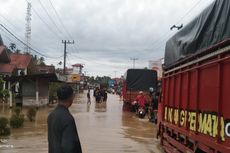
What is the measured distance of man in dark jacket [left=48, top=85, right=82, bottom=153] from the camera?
539 cm

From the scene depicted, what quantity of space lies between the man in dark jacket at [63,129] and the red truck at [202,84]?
2502 millimetres

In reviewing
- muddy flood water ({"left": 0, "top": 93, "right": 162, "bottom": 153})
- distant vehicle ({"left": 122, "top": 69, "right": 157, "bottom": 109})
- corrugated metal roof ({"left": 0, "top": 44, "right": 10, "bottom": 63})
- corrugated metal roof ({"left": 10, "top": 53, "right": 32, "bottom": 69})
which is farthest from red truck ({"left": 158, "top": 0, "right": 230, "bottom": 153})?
corrugated metal roof ({"left": 10, "top": 53, "right": 32, "bottom": 69})

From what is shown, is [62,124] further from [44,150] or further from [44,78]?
[44,78]

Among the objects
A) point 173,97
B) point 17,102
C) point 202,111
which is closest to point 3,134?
point 173,97

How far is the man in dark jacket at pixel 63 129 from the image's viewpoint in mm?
5386

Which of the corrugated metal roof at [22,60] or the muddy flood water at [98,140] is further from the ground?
the corrugated metal roof at [22,60]

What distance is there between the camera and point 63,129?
546 cm

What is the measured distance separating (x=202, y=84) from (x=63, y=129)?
3.88 m

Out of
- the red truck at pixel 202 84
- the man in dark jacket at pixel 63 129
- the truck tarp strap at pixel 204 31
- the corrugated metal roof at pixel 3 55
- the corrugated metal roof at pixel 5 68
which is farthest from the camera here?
the corrugated metal roof at pixel 5 68

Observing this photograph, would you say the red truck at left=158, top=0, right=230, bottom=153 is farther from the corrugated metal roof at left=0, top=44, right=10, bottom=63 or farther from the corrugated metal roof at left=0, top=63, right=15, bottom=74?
the corrugated metal roof at left=0, top=63, right=15, bottom=74

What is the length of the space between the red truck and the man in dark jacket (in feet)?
8.21

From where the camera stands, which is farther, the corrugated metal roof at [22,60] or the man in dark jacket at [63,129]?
the corrugated metal roof at [22,60]

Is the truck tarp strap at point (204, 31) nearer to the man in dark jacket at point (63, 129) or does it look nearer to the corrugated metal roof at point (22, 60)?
the man in dark jacket at point (63, 129)

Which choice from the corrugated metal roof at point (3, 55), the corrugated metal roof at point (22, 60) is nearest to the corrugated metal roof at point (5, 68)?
the corrugated metal roof at point (3, 55)
